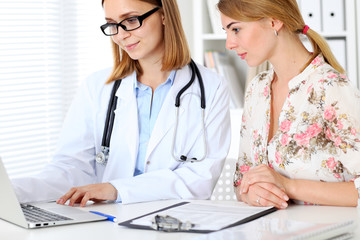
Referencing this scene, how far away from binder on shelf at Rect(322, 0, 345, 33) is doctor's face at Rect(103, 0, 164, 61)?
4.86ft

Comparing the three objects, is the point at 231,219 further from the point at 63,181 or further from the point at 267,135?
the point at 63,181

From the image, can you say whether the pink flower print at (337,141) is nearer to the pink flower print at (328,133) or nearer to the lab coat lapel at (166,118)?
the pink flower print at (328,133)

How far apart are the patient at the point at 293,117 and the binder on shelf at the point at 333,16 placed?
140cm

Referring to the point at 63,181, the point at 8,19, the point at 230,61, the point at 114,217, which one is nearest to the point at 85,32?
the point at 8,19

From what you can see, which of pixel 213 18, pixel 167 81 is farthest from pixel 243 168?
pixel 213 18

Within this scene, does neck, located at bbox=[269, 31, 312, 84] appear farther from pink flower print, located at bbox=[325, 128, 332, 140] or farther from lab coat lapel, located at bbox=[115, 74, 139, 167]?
lab coat lapel, located at bbox=[115, 74, 139, 167]

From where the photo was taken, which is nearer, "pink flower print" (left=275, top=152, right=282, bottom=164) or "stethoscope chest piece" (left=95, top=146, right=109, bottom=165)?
"pink flower print" (left=275, top=152, right=282, bottom=164)

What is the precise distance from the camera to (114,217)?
138cm

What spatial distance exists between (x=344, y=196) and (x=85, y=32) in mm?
2089

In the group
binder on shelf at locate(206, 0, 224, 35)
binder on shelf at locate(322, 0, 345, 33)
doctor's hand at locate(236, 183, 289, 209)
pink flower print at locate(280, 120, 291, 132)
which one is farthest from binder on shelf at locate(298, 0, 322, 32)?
doctor's hand at locate(236, 183, 289, 209)

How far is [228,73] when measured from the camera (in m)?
3.33

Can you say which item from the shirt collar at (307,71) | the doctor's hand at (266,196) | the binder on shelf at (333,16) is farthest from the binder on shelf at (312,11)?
the doctor's hand at (266,196)

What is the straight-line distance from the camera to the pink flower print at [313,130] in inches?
63.4

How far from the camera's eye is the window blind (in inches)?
107
